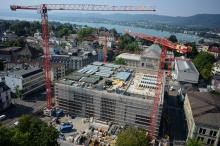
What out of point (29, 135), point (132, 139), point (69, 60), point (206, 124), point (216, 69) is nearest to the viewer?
Result: point (29, 135)

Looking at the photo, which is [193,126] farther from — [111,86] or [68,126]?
[68,126]

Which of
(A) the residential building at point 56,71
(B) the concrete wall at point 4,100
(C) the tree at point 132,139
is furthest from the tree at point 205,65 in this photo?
(B) the concrete wall at point 4,100

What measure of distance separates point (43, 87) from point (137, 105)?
43.3 metres

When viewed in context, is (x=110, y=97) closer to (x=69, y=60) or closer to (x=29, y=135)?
(x=29, y=135)

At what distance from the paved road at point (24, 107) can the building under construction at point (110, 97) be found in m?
8.93

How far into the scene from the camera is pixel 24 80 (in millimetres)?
73062

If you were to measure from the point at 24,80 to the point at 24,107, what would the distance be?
31.4ft

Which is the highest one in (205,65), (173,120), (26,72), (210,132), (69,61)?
(69,61)

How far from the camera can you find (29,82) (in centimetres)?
7619

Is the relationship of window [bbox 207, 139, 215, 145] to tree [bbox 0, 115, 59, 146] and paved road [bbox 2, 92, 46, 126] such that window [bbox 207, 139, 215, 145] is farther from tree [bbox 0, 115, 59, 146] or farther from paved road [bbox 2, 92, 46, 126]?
paved road [bbox 2, 92, 46, 126]

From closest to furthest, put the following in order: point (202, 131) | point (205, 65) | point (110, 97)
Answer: point (202, 131), point (110, 97), point (205, 65)

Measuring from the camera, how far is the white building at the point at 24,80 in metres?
72.9

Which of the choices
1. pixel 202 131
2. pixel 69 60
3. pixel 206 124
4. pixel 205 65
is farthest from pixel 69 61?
pixel 205 65

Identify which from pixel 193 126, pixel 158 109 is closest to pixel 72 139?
pixel 158 109
